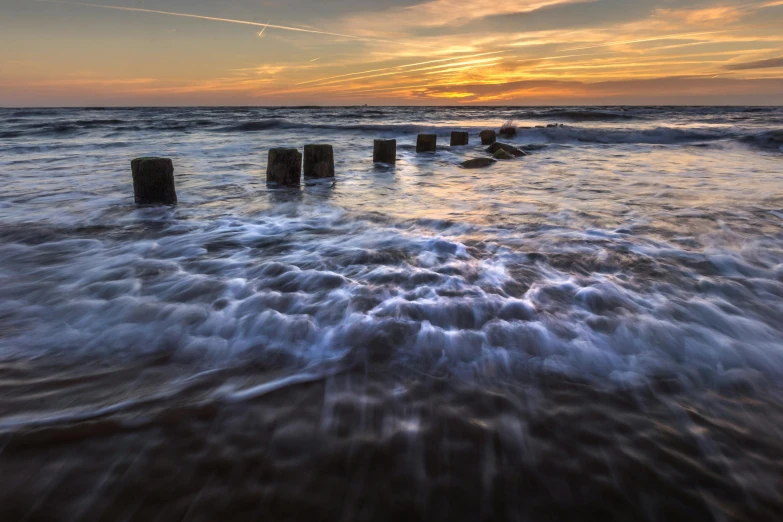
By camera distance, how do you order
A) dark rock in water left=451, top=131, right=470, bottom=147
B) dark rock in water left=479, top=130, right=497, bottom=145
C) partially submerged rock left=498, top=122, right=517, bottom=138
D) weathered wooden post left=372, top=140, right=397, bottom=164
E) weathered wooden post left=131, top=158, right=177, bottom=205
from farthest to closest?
1. partially submerged rock left=498, top=122, right=517, bottom=138
2. dark rock in water left=479, top=130, right=497, bottom=145
3. dark rock in water left=451, top=131, right=470, bottom=147
4. weathered wooden post left=372, top=140, right=397, bottom=164
5. weathered wooden post left=131, top=158, right=177, bottom=205

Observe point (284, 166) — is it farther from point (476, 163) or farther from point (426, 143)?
point (426, 143)

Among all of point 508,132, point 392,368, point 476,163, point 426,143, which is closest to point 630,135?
point 508,132

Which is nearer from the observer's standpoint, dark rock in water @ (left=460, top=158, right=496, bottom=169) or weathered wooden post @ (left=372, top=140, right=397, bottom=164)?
dark rock in water @ (left=460, top=158, right=496, bottom=169)

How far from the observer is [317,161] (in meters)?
8.13

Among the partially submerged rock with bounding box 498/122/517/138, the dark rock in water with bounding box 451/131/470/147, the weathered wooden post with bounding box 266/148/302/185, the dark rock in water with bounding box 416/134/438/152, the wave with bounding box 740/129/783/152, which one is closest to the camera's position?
the weathered wooden post with bounding box 266/148/302/185

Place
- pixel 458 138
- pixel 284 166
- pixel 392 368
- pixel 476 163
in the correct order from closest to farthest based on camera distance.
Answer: pixel 392 368 → pixel 284 166 → pixel 476 163 → pixel 458 138

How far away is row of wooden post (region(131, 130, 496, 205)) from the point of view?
5.78 m

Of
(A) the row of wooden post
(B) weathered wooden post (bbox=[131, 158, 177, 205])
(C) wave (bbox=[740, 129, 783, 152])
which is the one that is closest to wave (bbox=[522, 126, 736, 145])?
(C) wave (bbox=[740, 129, 783, 152])

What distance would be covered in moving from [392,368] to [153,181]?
199 inches

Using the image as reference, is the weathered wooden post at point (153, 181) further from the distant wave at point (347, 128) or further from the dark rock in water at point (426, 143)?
the distant wave at point (347, 128)

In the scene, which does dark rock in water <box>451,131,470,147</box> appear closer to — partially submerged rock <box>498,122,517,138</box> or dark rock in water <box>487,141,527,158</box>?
dark rock in water <box>487,141,527,158</box>

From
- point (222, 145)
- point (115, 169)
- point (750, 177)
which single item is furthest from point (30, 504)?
point (222, 145)

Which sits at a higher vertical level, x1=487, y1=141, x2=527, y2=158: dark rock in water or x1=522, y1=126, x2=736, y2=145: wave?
x1=522, y1=126, x2=736, y2=145: wave

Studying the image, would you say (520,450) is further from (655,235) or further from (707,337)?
(655,235)
